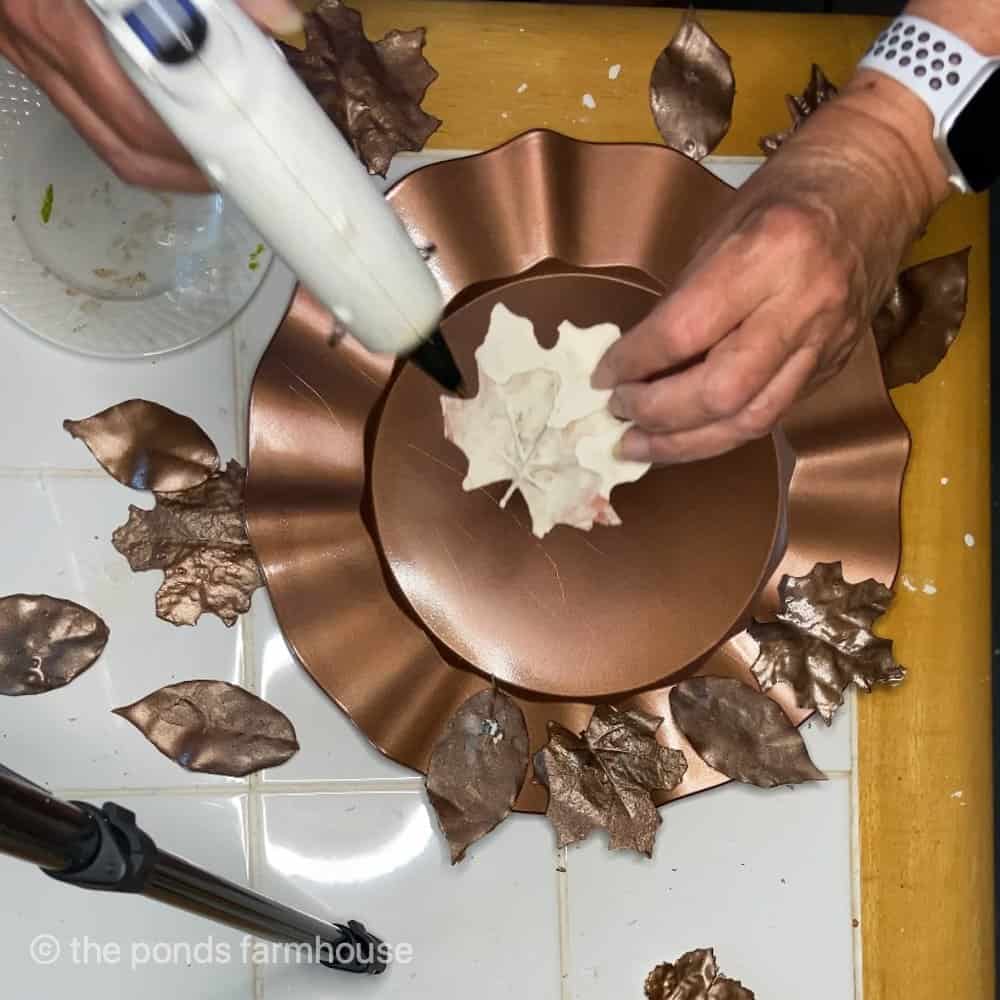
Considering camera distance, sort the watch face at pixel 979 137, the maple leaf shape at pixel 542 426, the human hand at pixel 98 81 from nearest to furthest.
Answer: the human hand at pixel 98 81 < the watch face at pixel 979 137 < the maple leaf shape at pixel 542 426

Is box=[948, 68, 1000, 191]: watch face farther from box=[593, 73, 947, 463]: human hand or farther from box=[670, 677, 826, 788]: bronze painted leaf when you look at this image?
box=[670, 677, 826, 788]: bronze painted leaf

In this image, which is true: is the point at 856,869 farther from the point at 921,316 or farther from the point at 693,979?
the point at 921,316

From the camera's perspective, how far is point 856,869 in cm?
82

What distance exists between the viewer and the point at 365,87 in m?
0.77

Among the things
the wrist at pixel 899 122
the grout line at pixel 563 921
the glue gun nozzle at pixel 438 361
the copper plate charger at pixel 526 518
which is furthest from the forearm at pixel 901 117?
the grout line at pixel 563 921

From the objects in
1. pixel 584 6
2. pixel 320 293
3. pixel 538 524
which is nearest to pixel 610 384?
pixel 538 524

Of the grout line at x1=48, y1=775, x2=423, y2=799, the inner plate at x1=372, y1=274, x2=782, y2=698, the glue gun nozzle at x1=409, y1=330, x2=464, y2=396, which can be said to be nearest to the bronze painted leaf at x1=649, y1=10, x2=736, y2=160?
the inner plate at x1=372, y1=274, x2=782, y2=698

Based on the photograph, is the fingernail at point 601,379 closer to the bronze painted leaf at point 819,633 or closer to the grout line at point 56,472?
the bronze painted leaf at point 819,633

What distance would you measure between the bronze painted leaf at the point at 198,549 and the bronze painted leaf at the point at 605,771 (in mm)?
262

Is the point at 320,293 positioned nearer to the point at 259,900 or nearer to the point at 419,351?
the point at 419,351

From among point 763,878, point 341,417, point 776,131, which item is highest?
point 776,131

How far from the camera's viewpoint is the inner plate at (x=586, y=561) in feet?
2.43

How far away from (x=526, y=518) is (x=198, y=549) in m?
0.25

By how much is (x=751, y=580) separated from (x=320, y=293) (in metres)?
0.39
